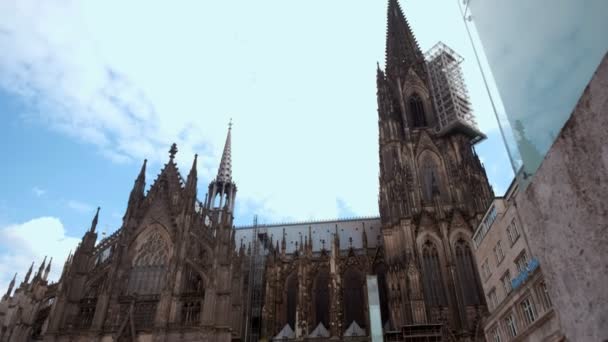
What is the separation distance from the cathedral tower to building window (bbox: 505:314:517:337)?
638 cm

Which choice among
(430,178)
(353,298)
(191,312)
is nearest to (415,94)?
(430,178)

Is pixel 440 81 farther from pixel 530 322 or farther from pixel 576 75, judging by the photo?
pixel 576 75

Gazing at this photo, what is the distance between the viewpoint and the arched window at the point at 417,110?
43.2m

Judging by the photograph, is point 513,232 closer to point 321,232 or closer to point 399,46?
point 321,232

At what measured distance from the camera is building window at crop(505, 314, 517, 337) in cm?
2132

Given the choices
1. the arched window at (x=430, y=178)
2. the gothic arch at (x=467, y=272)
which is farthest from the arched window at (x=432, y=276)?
the arched window at (x=430, y=178)

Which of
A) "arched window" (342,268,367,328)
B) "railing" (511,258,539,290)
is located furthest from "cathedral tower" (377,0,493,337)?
"railing" (511,258,539,290)

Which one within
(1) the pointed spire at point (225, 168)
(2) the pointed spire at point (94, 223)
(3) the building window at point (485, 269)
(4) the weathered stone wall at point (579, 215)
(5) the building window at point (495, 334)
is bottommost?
(4) the weathered stone wall at point (579, 215)

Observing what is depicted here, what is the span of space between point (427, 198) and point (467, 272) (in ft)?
23.9

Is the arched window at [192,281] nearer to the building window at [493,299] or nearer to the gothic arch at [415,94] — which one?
the building window at [493,299]

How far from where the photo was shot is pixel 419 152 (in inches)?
1532

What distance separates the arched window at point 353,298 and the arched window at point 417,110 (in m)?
16.1

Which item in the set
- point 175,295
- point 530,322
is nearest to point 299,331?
point 175,295

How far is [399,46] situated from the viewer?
1993 inches
